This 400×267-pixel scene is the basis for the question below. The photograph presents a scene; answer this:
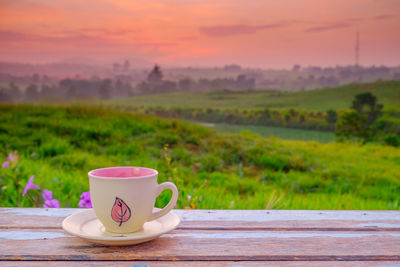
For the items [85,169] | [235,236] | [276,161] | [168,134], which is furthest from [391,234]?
[168,134]

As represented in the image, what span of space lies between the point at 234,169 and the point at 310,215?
12.8 ft

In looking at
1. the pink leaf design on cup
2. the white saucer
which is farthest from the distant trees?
the pink leaf design on cup

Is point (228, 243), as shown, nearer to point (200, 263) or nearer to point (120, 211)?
point (200, 263)

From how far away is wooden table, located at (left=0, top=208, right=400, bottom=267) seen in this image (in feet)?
2.25

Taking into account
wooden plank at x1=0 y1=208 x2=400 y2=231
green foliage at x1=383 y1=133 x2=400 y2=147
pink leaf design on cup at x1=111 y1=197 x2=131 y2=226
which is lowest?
green foliage at x1=383 y1=133 x2=400 y2=147

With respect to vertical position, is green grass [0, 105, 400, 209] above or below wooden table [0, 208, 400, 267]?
below

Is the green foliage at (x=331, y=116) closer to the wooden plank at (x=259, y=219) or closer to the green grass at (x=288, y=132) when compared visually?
the green grass at (x=288, y=132)

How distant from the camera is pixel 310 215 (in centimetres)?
103

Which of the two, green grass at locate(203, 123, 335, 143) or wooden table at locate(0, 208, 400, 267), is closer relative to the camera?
wooden table at locate(0, 208, 400, 267)

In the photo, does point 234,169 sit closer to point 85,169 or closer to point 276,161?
point 276,161

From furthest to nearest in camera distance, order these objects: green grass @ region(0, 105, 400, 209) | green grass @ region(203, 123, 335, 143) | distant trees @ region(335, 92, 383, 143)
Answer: distant trees @ region(335, 92, 383, 143) < green grass @ region(203, 123, 335, 143) < green grass @ region(0, 105, 400, 209)

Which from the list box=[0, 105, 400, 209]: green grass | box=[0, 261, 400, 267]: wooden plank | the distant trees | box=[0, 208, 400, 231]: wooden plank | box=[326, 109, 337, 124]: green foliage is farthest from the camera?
box=[326, 109, 337, 124]: green foliage

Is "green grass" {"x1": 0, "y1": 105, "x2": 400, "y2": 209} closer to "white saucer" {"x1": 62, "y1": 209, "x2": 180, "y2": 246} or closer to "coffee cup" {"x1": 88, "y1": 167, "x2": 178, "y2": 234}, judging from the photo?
"white saucer" {"x1": 62, "y1": 209, "x2": 180, "y2": 246}

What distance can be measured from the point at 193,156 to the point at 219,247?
4.38 m
